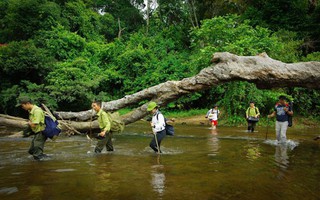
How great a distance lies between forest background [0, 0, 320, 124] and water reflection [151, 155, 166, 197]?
13874mm

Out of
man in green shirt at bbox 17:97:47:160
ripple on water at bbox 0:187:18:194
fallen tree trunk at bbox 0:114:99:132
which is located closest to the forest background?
fallen tree trunk at bbox 0:114:99:132

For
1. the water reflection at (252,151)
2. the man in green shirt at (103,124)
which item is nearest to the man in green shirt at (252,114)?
the water reflection at (252,151)

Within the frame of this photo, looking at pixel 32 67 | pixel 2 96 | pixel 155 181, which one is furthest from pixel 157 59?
pixel 155 181

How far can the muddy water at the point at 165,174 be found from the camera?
5.20 meters

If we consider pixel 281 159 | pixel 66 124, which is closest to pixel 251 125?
pixel 281 159

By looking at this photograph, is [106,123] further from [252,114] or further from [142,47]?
[142,47]

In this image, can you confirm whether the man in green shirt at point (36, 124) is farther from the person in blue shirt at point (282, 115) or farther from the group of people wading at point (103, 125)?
the person in blue shirt at point (282, 115)

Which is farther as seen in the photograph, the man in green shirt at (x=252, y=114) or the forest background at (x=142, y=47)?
the forest background at (x=142, y=47)

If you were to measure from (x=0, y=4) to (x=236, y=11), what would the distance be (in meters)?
27.0

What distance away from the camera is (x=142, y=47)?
33.4 metres

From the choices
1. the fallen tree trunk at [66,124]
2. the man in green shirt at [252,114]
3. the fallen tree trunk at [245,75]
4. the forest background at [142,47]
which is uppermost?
the forest background at [142,47]

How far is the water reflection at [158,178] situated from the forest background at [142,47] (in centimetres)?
1387

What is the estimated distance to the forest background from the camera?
70.2ft

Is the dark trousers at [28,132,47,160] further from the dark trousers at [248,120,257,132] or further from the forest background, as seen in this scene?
the forest background
